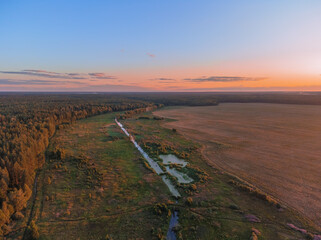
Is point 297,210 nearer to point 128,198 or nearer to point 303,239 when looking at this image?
point 303,239

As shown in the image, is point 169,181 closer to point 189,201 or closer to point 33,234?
point 189,201

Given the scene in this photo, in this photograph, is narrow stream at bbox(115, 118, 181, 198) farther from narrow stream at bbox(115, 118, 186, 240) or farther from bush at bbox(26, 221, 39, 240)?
bush at bbox(26, 221, 39, 240)

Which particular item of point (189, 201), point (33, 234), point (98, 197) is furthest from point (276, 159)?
point (33, 234)

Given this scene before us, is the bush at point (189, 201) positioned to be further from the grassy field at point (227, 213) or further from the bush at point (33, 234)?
Answer: the bush at point (33, 234)

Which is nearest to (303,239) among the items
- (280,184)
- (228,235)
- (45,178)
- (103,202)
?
(228,235)

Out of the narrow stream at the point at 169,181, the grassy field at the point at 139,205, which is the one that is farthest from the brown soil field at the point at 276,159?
the narrow stream at the point at 169,181

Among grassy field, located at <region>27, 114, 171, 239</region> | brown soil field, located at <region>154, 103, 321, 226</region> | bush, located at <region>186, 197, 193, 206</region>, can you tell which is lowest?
grassy field, located at <region>27, 114, 171, 239</region>

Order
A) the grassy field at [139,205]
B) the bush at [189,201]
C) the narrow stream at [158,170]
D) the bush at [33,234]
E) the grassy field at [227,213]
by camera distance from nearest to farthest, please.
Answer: the bush at [33,234], the grassy field at [227,213], the grassy field at [139,205], the bush at [189,201], the narrow stream at [158,170]

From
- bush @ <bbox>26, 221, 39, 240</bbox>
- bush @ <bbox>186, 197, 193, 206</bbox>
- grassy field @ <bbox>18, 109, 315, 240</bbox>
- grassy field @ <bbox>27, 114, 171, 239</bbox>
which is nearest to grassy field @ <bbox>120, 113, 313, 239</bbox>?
grassy field @ <bbox>18, 109, 315, 240</bbox>

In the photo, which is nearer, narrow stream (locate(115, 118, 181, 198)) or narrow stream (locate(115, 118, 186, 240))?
narrow stream (locate(115, 118, 186, 240))
